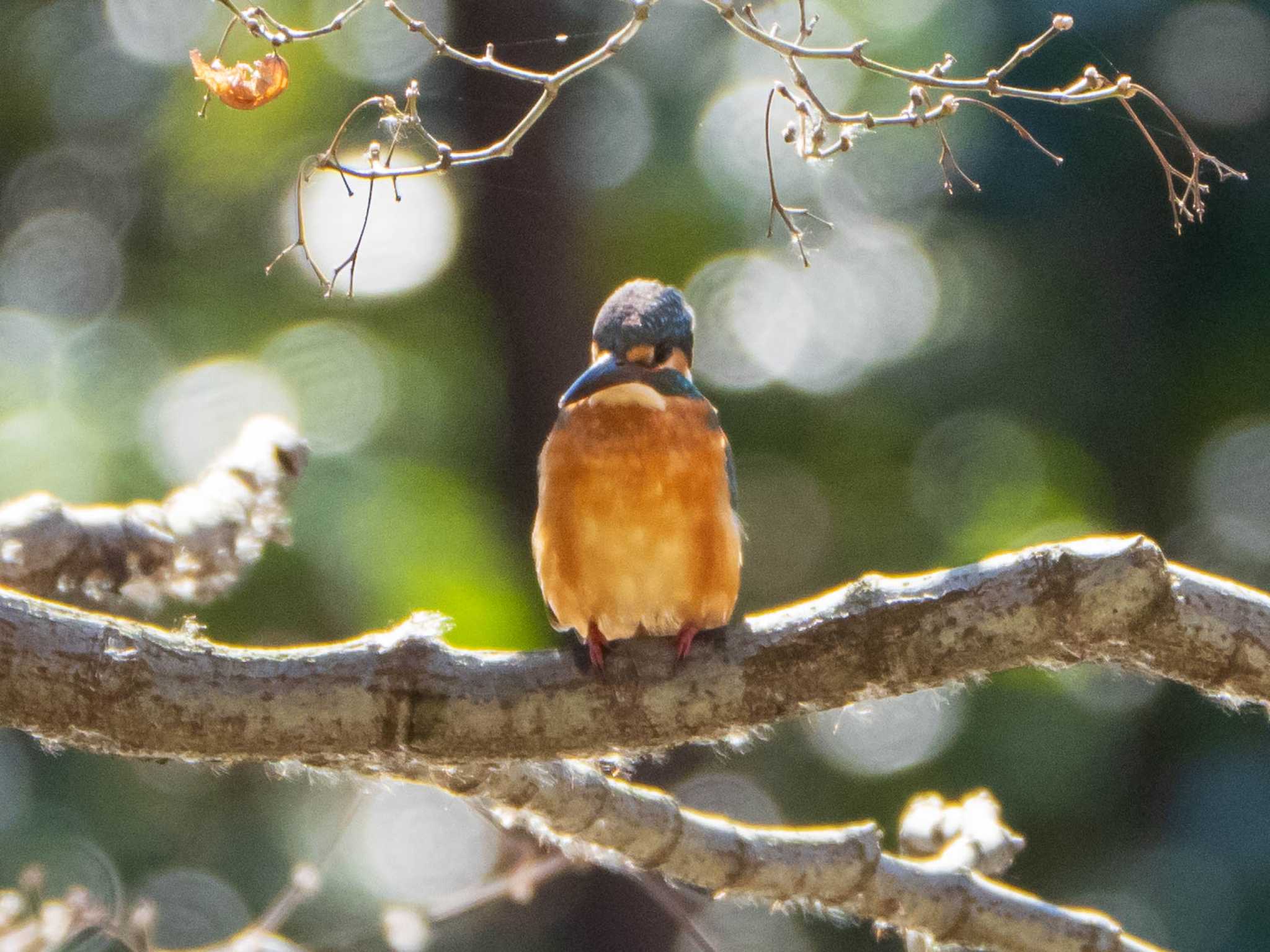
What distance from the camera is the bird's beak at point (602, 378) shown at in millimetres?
2955

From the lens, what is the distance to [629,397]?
3006 mm

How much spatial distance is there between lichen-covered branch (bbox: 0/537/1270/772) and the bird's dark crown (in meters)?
0.92

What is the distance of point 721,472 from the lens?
3.06 metres

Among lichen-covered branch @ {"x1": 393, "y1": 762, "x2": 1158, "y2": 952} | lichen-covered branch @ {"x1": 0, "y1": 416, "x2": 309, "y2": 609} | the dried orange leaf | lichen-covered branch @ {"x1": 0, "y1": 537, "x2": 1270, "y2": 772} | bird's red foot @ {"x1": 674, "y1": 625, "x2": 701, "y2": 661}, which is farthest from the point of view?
lichen-covered branch @ {"x1": 0, "y1": 416, "x2": 309, "y2": 609}

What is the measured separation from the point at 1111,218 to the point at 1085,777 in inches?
111

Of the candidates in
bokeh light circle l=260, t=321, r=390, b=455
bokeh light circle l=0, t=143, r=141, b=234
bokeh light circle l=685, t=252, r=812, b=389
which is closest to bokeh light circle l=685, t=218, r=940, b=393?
bokeh light circle l=685, t=252, r=812, b=389

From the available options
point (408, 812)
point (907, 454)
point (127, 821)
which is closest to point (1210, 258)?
point (907, 454)

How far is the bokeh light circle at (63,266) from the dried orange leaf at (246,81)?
566 centimetres

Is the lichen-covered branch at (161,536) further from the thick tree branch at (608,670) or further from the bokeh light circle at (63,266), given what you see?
the bokeh light circle at (63,266)

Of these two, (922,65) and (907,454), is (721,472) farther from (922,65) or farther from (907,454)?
(907,454)

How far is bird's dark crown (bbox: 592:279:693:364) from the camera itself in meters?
3.04

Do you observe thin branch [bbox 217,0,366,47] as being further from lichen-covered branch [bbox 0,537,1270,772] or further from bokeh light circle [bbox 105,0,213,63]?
bokeh light circle [bbox 105,0,213,63]

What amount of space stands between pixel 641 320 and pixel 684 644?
85cm

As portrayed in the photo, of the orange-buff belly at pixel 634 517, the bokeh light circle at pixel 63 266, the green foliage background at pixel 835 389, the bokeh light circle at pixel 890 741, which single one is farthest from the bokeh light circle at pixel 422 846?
the orange-buff belly at pixel 634 517
